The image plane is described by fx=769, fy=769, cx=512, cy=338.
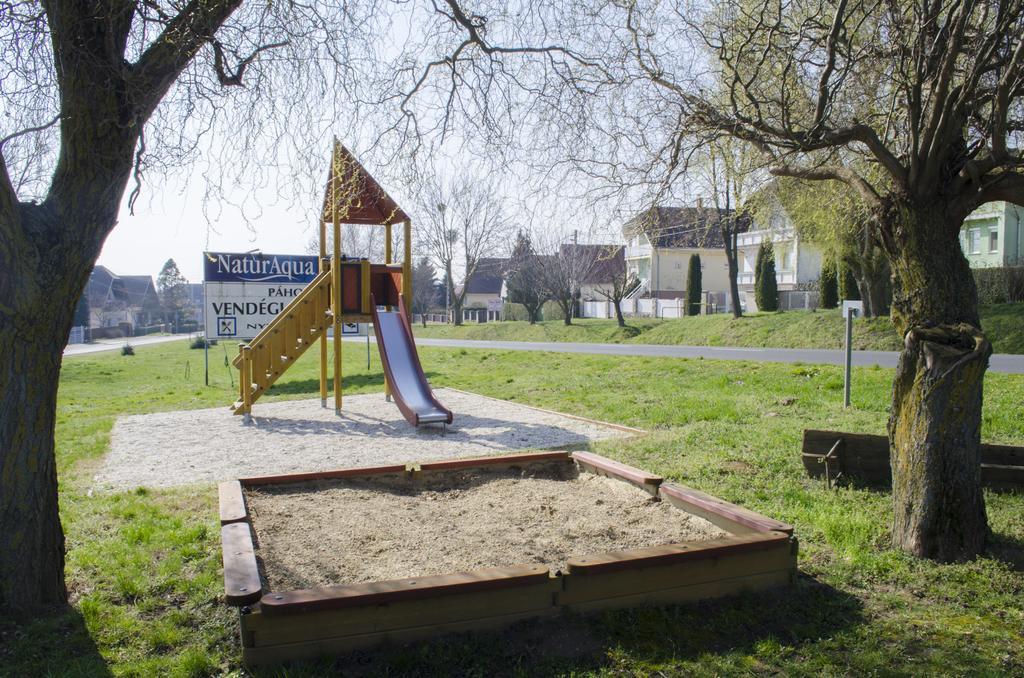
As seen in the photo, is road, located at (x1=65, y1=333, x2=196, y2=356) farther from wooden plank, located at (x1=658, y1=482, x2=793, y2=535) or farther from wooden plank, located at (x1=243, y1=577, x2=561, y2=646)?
wooden plank, located at (x1=243, y1=577, x2=561, y2=646)

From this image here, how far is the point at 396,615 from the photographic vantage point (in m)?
3.45

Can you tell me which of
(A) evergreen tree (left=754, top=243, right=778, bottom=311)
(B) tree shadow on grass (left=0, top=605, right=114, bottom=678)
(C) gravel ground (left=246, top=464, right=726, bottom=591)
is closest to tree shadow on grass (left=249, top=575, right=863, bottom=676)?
(C) gravel ground (left=246, top=464, right=726, bottom=591)

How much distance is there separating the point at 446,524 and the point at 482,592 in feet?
4.96

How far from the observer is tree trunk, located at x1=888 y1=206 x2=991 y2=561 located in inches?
176

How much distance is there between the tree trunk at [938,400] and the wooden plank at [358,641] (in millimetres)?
2556

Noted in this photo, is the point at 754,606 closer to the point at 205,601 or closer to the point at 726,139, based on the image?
the point at 205,601

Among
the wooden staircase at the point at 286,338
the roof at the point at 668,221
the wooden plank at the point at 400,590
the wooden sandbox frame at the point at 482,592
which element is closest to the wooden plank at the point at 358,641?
the wooden sandbox frame at the point at 482,592

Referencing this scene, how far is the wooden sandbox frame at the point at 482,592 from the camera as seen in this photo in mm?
3320

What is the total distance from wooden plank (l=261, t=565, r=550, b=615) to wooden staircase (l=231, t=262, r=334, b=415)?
9.25 metres

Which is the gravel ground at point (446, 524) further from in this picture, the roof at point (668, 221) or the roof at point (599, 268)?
the roof at point (599, 268)

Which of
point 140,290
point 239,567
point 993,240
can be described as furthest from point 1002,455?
point 140,290

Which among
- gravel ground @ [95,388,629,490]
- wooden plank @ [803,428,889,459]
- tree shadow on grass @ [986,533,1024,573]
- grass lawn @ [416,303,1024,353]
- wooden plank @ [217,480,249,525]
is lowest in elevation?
gravel ground @ [95,388,629,490]

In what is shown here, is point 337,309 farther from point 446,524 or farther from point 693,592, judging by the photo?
point 693,592

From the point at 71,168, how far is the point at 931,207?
4928mm
